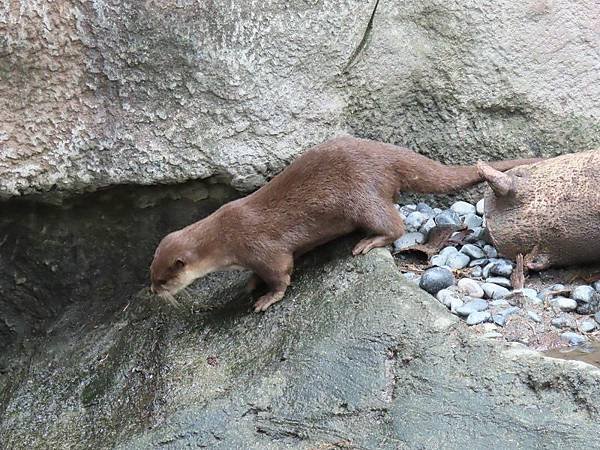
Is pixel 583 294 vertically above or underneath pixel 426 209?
above

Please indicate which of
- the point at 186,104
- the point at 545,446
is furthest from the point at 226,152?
the point at 545,446

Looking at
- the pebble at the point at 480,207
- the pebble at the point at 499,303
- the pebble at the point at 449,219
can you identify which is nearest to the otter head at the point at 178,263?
the pebble at the point at 449,219

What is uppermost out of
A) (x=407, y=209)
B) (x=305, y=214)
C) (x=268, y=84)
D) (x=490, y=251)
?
(x=268, y=84)

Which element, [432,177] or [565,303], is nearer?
[565,303]

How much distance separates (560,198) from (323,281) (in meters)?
0.84

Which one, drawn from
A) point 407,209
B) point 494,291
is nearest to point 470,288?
point 494,291

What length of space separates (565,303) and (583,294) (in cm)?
7

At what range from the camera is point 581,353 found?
2.50 meters

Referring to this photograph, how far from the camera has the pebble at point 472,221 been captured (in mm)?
3301

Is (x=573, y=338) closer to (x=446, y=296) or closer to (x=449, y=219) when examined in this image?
A: (x=446, y=296)

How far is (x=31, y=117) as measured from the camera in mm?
2998

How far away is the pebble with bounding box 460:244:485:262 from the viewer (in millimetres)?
3064

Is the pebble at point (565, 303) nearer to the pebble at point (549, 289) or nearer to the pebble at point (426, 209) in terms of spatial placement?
the pebble at point (549, 289)

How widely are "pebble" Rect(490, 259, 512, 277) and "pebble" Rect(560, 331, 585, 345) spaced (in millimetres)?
381
